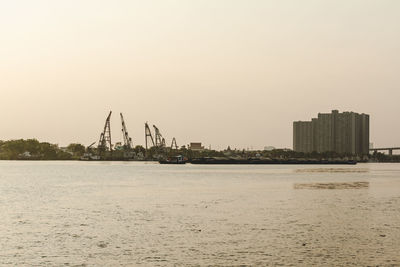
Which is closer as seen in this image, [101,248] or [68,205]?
[101,248]

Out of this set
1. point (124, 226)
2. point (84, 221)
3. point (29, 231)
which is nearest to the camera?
point (29, 231)

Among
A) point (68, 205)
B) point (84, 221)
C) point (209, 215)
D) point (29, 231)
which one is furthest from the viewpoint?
point (68, 205)

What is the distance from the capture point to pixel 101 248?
34.4 meters

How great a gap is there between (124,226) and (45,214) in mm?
13051

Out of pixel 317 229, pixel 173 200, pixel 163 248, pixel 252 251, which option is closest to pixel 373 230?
pixel 317 229

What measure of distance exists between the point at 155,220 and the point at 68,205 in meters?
19.8

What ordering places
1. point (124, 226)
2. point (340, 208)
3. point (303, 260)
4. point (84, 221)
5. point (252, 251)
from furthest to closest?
1. point (340, 208)
2. point (84, 221)
3. point (124, 226)
4. point (252, 251)
5. point (303, 260)

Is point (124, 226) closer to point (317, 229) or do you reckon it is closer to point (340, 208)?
point (317, 229)

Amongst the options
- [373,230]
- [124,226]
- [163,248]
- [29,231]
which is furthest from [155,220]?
[373,230]

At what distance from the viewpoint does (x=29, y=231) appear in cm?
4172

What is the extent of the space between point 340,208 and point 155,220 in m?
21.9

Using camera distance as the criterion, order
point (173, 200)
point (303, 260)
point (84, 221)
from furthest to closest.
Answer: point (173, 200) → point (84, 221) → point (303, 260)

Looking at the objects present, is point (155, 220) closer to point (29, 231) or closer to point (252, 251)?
point (29, 231)

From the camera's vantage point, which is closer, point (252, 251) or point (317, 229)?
point (252, 251)
